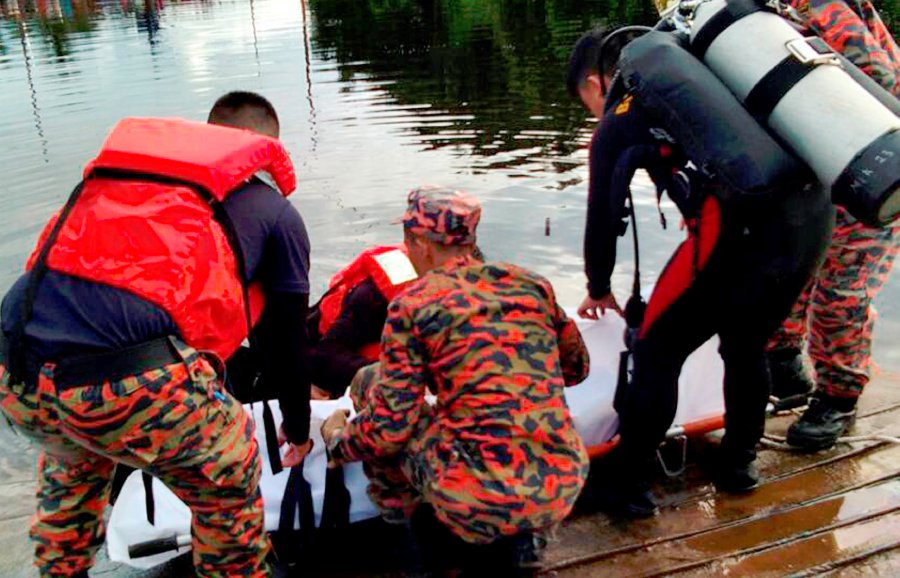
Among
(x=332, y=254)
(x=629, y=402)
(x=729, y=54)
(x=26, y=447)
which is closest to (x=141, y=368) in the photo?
(x=629, y=402)

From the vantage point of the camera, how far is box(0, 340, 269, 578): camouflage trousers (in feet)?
7.12

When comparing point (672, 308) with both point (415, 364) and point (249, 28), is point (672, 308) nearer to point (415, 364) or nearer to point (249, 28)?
point (415, 364)

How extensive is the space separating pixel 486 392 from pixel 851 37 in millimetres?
2024

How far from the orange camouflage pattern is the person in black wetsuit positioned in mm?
576

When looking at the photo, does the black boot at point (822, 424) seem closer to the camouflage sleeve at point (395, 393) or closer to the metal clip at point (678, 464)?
the metal clip at point (678, 464)

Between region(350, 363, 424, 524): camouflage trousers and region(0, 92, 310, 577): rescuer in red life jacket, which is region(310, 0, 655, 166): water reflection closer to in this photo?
region(350, 363, 424, 524): camouflage trousers

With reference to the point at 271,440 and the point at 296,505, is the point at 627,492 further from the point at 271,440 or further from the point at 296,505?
the point at 271,440

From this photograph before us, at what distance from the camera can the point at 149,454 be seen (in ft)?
7.30

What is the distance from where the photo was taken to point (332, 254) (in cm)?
721

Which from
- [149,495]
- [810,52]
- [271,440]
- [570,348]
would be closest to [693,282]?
[570,348]

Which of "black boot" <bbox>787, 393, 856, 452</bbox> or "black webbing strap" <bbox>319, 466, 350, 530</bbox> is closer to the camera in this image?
"black webbing strap" <bbox>319, 466, 350, 530</bbox>

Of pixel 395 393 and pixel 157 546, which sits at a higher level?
pixel 395 393

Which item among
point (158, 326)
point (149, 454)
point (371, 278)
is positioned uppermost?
point (158, 326)

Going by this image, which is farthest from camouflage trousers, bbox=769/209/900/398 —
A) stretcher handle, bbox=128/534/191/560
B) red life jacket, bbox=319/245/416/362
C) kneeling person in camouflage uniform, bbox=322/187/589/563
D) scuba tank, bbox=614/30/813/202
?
stretcher handle, bbox=128/534/191/560
